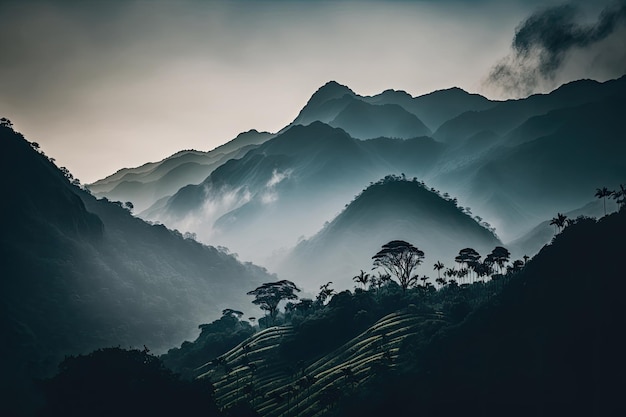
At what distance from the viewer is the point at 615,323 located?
5354 inches

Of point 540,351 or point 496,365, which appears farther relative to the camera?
point 496,365

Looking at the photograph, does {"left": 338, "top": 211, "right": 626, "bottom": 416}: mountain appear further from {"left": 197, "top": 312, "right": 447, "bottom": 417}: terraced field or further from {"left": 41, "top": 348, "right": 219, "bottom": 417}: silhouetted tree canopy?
{"left": 41, "top": 348, "right": 219, "bottom": 417}: silhouetted tree canopy

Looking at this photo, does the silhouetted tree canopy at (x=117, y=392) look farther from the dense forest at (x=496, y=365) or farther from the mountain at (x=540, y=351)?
the mountain at (x=540, y=351)

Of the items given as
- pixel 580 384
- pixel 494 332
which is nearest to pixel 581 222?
pixel 494 332

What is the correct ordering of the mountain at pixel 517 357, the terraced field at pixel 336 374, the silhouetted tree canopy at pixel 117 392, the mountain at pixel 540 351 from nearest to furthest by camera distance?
Answer: the silhouetted tree canopy at pixel 117 392, the mountain at pixel 540 351, the mountain at pixel 517 357, the terraced field at pixel 336 374

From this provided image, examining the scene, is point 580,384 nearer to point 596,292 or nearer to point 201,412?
point 596,292

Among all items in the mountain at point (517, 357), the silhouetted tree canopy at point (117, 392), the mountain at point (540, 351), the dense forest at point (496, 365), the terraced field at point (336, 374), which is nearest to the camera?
the silhouetted tree canopy at point (117, 392)

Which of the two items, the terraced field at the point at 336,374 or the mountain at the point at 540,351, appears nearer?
the mountain at the point at 540,351

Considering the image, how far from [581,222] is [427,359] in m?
67.4

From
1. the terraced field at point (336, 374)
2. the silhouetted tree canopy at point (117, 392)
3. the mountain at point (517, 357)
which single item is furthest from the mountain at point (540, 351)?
the silhouetted tree canopy at point (117, 392)

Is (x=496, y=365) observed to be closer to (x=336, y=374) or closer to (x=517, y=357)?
(x=517, y=357)

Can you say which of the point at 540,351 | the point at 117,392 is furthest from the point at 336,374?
the point at 117,392

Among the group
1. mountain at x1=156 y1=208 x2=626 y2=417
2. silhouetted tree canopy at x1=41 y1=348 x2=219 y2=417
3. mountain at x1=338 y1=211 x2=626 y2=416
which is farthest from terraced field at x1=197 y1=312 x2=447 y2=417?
silhouetted tree canopy at x1=41 y1=348 x2=219 y2=417

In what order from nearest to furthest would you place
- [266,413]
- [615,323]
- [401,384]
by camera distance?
[615,323]
[401,384]
[266,413]
